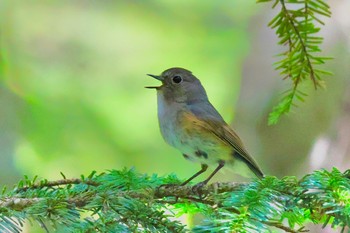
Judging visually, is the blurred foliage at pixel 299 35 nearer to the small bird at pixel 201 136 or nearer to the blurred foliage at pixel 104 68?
the small bird at pixel 201 136

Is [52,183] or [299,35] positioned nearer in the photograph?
[52,183]

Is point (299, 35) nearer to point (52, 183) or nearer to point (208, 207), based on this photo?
point (208, 207)

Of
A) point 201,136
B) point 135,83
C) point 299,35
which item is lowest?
point 201,136

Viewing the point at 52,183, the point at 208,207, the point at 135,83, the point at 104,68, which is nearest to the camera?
the point at 208,207

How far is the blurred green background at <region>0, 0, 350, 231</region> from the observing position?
295 centimetres

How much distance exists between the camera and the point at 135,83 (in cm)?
362

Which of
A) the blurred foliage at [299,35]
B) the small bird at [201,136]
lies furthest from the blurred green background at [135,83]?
the blurred foliage at [299,35]

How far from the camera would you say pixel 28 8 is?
3.91 meters

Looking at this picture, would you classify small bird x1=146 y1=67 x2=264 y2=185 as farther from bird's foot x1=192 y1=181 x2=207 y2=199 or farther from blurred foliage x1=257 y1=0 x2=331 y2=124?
bird's foot x1=192 y1=181 x2=207 y2=199

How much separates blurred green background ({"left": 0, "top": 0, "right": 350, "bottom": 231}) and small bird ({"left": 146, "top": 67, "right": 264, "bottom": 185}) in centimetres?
112

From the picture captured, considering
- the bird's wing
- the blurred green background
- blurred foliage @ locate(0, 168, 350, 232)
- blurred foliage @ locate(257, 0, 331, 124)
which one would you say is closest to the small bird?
the bird's wing

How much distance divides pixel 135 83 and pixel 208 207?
100 inches

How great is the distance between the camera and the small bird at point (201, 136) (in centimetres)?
175

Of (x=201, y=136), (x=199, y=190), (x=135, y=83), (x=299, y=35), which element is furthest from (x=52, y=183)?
(x=135, y=83)
